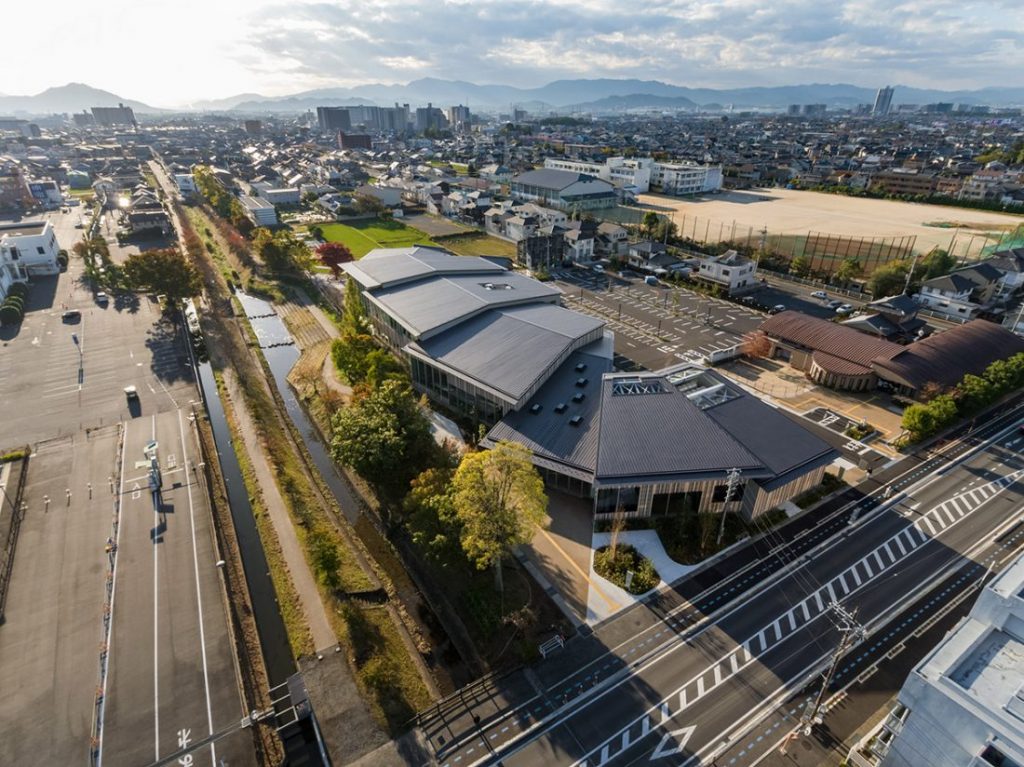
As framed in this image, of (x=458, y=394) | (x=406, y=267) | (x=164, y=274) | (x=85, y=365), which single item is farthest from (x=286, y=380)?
(x=164, y=274)

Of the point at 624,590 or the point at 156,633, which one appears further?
the point at 624,590

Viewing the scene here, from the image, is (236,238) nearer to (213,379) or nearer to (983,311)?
(213,379)

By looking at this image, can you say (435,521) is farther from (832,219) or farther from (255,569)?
(832,219)

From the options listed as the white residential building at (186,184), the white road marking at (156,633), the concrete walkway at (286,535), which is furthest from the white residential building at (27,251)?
the white residential building at (186,184)

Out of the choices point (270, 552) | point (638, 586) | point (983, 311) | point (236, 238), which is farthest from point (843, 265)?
point (236, 238)

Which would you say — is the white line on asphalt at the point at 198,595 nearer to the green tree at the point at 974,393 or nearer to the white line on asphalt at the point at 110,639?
the white line on asphalt at the point at 110,639

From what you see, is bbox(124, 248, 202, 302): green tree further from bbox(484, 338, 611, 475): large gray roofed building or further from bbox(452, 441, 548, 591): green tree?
bbox(452, 441, 548, 591): green tree
